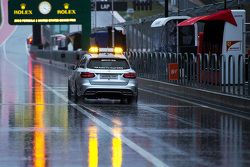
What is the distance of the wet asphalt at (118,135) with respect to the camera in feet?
38.2

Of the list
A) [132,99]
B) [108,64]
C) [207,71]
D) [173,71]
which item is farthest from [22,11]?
[108,64]

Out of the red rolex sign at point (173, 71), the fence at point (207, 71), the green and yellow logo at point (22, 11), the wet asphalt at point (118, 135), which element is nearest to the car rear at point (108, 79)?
the wet asphalt at point (118, 135)

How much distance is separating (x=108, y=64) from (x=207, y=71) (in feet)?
16.7

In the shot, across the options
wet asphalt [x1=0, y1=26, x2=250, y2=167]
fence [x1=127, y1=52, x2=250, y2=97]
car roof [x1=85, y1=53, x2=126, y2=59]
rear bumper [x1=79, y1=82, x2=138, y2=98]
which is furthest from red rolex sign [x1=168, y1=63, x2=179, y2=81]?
rear bumper [x1=79, y1=82, x2=138, y2=98]

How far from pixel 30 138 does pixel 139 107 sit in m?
8.36

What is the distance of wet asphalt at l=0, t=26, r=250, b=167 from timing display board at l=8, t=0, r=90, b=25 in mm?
31257

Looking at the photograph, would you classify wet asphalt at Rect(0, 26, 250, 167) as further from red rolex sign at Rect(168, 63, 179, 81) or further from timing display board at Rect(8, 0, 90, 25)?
timing display board at Rect(8, 0, 90, 25)

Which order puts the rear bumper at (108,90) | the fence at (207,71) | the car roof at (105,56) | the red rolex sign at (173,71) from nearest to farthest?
the rear bumper at (108,90) → the car roof at (105,56) → the fence at (207,71) → the red rolex sign at (173,71)

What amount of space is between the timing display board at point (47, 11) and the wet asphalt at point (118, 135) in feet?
103

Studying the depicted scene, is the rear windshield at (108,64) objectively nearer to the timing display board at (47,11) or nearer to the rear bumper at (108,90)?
the rear bumper at (108,90)

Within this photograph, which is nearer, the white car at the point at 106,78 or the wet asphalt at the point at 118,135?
the wet asphalt at the point at 118,135

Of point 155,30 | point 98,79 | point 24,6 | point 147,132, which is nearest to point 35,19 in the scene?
point 24,6

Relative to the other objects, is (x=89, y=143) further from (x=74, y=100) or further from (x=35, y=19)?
(x=35, y=19)

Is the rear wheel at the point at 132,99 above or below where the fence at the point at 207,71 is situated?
below
